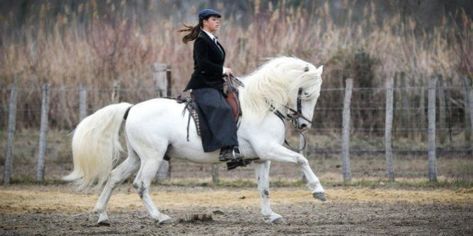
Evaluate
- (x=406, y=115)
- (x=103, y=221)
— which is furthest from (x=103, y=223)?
(x=406, y=115)

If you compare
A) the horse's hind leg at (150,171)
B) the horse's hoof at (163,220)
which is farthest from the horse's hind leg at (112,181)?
the horse's hoof at (163,220)

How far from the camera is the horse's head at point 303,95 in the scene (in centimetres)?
938

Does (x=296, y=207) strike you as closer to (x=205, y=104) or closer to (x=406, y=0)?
(x=205, y=104)

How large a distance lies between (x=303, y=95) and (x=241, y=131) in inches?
31.4

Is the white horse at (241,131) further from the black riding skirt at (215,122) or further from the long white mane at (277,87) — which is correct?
the black riding skirt at (215,122)

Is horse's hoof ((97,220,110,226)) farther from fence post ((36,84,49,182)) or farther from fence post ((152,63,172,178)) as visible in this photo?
fence post ((36,84,49,182))

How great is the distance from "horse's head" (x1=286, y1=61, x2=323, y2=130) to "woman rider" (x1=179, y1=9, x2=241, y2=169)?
718 mm

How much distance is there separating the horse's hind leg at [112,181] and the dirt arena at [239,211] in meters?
0.15

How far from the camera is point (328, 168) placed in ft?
52.7

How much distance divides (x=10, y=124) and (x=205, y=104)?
6.72 m

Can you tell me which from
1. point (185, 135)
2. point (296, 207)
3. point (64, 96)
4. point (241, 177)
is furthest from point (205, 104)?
point (64, 96)

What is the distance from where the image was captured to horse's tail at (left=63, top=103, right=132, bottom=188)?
31.6ft

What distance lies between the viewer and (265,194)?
9562 mm

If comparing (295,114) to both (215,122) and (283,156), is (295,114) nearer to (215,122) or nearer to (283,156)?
(283,156)
